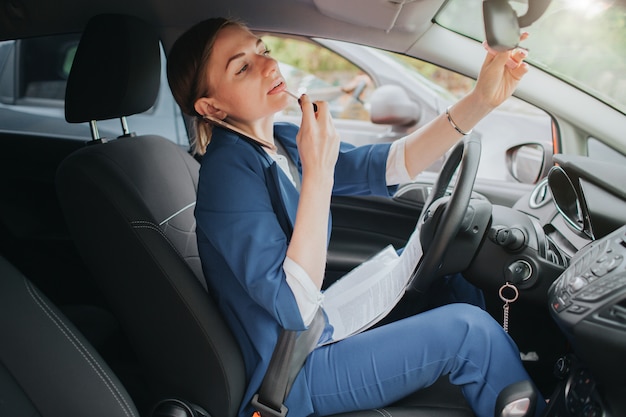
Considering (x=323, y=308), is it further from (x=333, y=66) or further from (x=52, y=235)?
(x=333, y=66)

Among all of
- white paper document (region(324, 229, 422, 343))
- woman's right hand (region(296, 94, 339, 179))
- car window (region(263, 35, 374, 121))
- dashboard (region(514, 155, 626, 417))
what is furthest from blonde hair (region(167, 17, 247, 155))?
car window (region(263, 35, 374, 121))

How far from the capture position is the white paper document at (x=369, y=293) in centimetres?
146

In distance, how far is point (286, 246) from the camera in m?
1.24

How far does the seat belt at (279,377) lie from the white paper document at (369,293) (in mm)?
138

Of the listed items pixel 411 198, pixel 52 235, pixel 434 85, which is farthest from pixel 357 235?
pixel 52 235

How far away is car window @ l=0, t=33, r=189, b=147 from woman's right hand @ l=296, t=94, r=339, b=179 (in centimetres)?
125

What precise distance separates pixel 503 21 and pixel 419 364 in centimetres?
79

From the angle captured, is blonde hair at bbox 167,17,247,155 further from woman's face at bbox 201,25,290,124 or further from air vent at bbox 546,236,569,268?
air vent at bbox 546,236,569,268

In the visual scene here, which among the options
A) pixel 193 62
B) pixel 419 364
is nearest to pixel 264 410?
pixel 419 364

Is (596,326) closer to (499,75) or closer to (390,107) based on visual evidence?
(499,75)

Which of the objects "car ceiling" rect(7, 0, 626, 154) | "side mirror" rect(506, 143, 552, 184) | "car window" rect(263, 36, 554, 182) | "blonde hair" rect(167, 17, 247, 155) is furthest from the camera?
"car window" rect(263, 36, 554, 182)

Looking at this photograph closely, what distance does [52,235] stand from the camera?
226 centimetres

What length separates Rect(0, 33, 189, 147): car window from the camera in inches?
91.7

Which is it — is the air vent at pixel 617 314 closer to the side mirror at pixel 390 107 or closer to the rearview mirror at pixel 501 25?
the rearview mirror at pixel 501 25
